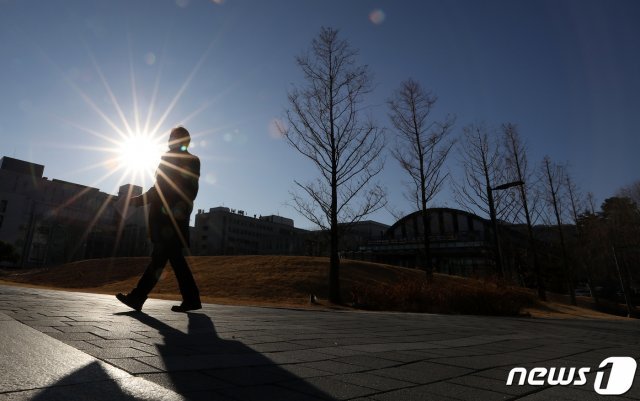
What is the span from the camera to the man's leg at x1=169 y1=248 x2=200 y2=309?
4.97 m

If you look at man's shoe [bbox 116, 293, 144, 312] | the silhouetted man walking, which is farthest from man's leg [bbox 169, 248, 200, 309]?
man's shoe [bbox 116, 293, 144, 312]

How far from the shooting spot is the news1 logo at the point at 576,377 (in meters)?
2.37

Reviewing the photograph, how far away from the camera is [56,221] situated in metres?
70.8

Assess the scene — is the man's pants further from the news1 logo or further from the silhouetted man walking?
the news1 logo

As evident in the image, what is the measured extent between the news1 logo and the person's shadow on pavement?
1.42 m

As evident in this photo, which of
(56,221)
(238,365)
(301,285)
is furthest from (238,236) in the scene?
(238,365)

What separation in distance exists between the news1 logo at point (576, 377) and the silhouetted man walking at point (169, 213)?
13.3ft

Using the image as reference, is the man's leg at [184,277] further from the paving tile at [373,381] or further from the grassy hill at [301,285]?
the grassy hill at [301,285]

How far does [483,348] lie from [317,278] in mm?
15800

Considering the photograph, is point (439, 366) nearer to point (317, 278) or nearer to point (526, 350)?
point (526, 350)

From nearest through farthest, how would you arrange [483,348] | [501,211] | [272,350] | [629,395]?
[629,395] → [272,350] → [483,348] → [501,211]

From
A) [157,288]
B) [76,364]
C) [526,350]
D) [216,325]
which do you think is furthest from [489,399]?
[157,288]

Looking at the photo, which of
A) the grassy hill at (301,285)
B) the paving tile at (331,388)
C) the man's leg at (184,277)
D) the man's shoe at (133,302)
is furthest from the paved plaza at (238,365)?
the grassy hill at (301,285)

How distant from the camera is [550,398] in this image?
6.62 ft
